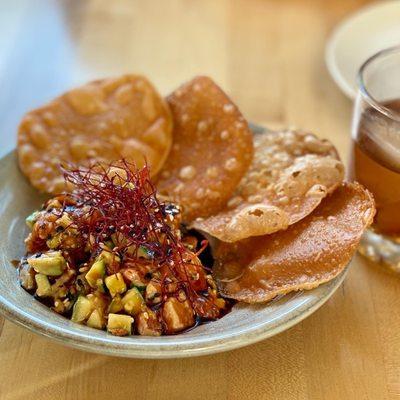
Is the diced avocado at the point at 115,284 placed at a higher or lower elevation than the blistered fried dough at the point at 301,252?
higher

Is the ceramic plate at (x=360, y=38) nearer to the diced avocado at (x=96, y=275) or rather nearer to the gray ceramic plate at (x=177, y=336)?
the gray ceramic plate at (x=177, y=336)

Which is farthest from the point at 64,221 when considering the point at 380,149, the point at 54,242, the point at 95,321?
the point at 380,149

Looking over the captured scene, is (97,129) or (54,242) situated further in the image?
(97,129)

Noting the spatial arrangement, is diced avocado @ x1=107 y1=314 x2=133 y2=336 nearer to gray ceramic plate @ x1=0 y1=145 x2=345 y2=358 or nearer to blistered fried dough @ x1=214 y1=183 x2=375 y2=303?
gray ceramic plate @ x1=0 y1=145 x2=345 y2=358

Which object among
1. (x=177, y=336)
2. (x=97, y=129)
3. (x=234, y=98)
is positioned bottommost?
(x=234, y=98)

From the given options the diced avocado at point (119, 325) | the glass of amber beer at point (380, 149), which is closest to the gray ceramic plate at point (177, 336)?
the diced avocado at point (119, 325)

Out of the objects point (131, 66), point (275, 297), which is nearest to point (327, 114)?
point (131, 66)

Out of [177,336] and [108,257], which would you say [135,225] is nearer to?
[108,257]
